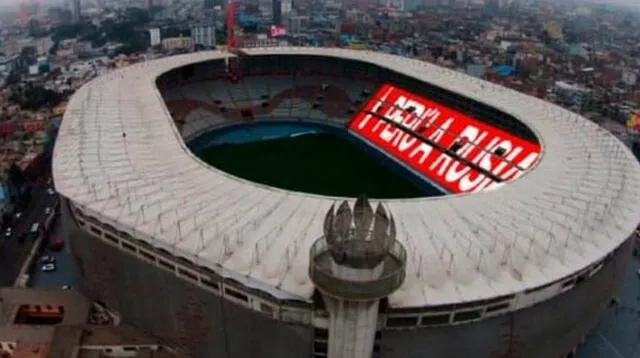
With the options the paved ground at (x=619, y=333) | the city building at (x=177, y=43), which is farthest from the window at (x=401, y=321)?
the city building at (x=177, y=43)

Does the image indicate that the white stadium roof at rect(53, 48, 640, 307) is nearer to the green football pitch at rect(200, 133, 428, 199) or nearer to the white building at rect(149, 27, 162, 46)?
the green football pitch at rect(200, 133, 428, 199)

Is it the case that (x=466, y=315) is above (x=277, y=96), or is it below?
below

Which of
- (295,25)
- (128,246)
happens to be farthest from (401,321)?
(295,25)

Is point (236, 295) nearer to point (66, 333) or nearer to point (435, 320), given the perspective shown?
point (435, 320)

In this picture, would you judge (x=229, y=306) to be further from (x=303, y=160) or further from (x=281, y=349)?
(x=303, y=160)

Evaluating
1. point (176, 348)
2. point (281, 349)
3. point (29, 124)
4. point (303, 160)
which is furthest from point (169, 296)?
point (29, 124)

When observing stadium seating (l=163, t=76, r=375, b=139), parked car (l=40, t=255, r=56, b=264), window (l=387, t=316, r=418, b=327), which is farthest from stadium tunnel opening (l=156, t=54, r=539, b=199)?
window (l=387, t=316, r=418, b=327)
